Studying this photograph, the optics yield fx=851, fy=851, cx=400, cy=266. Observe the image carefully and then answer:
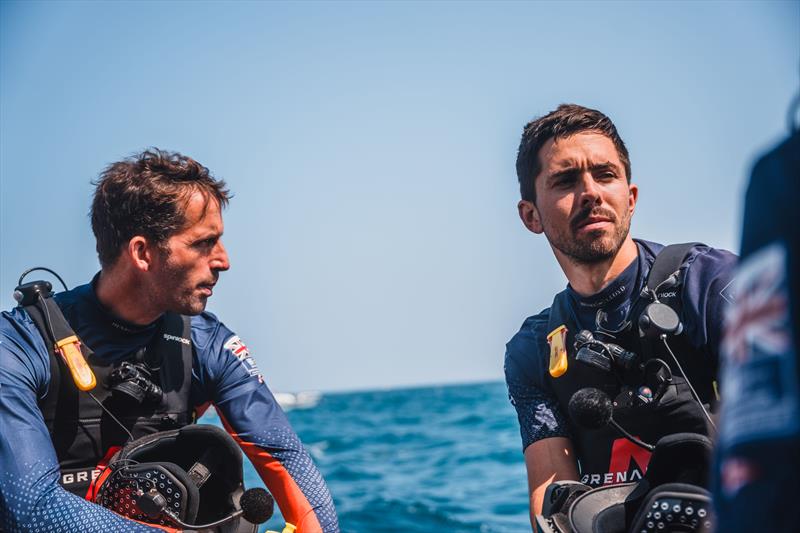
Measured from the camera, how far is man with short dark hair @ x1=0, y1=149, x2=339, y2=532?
3775mm

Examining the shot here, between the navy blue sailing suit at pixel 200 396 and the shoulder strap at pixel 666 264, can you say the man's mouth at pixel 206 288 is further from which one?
the shoulder strap at pixel 666 264

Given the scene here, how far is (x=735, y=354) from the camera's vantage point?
129 cm

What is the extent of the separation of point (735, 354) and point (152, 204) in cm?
318

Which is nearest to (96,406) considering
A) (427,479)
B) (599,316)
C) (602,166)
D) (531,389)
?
(531,389)

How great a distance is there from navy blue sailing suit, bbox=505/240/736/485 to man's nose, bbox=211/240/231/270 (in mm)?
1388

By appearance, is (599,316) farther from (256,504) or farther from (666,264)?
(256,504)

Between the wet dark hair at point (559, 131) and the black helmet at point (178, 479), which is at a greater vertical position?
the wet dark hair at point (559, 131)

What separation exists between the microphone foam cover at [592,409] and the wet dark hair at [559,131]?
1.07 metres

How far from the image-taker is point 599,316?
3502 millimetres

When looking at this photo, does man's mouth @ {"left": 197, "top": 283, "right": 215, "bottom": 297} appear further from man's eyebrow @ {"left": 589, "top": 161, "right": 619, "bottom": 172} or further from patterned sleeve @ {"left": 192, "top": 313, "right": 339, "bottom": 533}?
man's eyebrow @ {"left": 589, "top": 161, "right": 619, "bottom": 172}

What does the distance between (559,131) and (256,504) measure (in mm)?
2019

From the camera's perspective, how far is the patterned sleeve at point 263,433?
400 cm

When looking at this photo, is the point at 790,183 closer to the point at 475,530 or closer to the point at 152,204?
the point at 152,204

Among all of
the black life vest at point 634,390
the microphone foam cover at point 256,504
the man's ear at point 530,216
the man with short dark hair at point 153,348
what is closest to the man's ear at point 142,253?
the man with short dark hair at point 153,348
